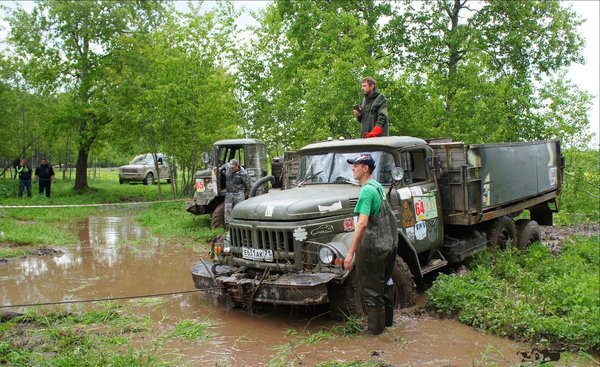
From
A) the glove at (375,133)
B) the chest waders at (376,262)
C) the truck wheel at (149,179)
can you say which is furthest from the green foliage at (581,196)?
the truck wheel at (149,179)

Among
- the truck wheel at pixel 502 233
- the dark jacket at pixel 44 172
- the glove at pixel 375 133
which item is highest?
the glove at pixel 375 133

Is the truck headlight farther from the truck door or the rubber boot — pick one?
the truck door

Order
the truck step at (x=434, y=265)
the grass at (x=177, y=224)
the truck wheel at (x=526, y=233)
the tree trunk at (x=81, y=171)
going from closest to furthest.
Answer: the truck step at (x=434, y=265) < the truck wheel at (x=526, y=233) < the grass at (x=177, y=224) < the tree trunk at (x=81, y=171)

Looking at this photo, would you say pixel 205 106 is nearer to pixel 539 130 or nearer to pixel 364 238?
pixel 539 130

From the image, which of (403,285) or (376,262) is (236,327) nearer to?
(376,262)

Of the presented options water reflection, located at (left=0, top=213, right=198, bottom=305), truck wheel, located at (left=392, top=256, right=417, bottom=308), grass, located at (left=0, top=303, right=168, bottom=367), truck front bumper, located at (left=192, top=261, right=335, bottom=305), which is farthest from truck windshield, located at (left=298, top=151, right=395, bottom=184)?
grass, located at (left=0, top=303, right=168, bottom=367)

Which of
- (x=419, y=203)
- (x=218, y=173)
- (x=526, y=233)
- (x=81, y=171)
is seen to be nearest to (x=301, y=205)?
(x=419, y=203)

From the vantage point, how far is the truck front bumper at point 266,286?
5527 millimetres

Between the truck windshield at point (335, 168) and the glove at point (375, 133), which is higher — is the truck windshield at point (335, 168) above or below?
below

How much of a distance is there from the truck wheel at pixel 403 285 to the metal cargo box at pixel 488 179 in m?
1.84

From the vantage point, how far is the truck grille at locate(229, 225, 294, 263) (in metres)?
5.95

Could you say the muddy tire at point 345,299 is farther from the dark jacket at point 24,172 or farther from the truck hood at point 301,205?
the dark jacket at point 24,172

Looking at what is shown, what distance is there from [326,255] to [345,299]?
552 millimetres

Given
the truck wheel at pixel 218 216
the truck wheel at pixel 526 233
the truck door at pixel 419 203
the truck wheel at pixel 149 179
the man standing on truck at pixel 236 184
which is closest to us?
the truck door at pixel 419 203
